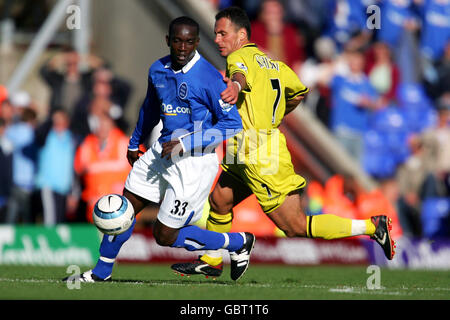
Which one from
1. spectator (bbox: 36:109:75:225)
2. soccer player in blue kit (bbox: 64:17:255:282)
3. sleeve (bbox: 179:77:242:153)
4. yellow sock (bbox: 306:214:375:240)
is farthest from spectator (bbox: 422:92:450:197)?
sleeve (bbox: 179:77:242:153)

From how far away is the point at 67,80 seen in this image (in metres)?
13.9

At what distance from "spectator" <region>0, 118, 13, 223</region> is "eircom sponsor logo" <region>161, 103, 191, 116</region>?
584cm

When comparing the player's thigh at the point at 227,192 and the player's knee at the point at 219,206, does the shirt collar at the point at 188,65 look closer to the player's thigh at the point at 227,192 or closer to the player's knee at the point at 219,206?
the player's thigh at the point at 227,192

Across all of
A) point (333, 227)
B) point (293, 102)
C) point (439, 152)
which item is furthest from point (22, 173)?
point (439, 152)

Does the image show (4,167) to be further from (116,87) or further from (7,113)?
(116,87)

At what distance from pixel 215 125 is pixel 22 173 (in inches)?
250

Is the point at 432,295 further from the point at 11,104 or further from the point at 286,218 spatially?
A: the point at 11,104

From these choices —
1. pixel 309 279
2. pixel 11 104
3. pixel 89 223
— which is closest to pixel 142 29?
pixel 11 104

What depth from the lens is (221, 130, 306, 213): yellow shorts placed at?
827cm

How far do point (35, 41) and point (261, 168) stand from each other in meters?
7.53

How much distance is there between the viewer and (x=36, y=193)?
1327 centimetres

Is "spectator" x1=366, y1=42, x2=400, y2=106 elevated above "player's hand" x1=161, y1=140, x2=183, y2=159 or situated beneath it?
elevated above

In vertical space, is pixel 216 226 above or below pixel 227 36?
below

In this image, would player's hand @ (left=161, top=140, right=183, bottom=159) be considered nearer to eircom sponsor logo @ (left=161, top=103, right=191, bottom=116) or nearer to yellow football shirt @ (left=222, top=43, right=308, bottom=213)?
eircom sponsor logo @ (left=161, top=103, right=191, bottom=116)
